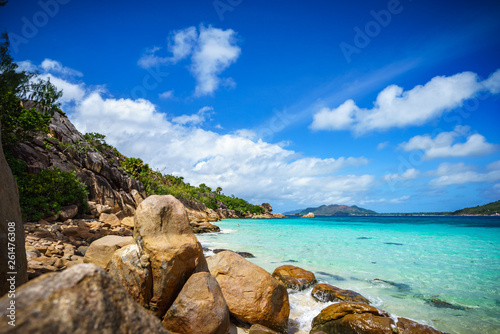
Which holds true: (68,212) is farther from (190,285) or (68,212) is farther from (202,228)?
(202,228)

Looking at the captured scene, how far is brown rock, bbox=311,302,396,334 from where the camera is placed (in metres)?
6.05

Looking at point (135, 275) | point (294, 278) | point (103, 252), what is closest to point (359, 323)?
point (294, 278)

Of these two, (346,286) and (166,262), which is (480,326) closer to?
(346,286)

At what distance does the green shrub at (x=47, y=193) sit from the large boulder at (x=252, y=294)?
14063 mm

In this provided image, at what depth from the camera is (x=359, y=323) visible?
6.16 meters

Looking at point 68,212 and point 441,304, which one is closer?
point 441,304

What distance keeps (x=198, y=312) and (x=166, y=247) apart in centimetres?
153

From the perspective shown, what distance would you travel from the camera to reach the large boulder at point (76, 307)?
1.51 metres

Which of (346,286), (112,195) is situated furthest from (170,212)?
(112,195)

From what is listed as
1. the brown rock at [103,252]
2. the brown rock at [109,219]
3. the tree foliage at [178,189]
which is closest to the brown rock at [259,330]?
the brown rock at [103,252]

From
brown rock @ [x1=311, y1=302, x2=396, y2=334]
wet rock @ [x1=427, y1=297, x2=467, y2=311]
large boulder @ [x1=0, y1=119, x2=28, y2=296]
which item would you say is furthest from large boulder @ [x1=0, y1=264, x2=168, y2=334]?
wet rock @ [x1=427, y1=297, x2=467, y2=311]

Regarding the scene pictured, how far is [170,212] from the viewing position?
239 inches

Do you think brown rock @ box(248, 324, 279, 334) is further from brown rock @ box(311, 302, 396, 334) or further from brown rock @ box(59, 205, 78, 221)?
brown rock @ box(59, 205, 78, 221)

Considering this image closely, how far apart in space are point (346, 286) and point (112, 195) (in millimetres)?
26214
